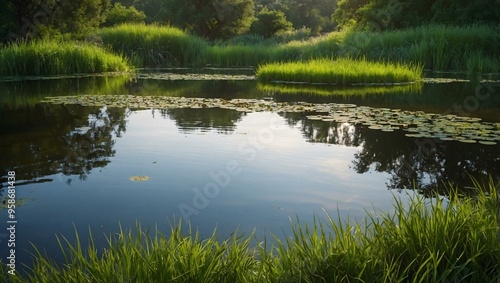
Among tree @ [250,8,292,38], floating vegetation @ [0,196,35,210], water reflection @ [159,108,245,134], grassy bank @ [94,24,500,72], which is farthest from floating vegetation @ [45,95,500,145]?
tree @ [250,8,292,38]

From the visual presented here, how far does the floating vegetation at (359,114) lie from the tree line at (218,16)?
12.1m

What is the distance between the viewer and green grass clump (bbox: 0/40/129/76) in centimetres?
1609

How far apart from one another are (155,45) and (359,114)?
17.9 meters

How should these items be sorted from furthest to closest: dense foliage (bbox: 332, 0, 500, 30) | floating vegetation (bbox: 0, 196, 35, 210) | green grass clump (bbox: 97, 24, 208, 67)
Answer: dense foliage (bbox: 332, 0, 500, 30) < green grass clump (bbox: 97, 24, 208, 67) < floating vegetation (bbox: 0, 196, 35, 210)

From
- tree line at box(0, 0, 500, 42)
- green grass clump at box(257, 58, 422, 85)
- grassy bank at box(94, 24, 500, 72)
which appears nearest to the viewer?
green grass clump at box(257, 58, 422, 85)

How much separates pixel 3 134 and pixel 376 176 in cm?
483

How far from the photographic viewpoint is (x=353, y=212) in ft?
13.5

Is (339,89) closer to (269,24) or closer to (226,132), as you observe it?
(226,132)

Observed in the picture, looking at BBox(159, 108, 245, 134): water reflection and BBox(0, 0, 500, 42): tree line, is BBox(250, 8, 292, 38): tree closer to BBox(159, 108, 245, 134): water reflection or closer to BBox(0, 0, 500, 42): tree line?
BBox(0, 0, 500, 42): tree line

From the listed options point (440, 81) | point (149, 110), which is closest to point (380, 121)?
point (149, 110)

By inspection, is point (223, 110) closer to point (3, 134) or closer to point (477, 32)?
point (3, 134)

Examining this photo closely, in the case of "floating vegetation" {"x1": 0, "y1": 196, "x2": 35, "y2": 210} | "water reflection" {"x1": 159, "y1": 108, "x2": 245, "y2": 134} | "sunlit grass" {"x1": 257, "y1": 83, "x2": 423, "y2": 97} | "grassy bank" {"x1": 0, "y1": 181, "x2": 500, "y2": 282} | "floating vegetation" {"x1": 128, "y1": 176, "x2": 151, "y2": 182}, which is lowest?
"floating vegetation" {"x1": 0, "y1": 196, "x2": 35, "y2": 210}

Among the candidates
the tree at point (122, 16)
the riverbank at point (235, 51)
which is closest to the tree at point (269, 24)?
the tree at point (122, 16)

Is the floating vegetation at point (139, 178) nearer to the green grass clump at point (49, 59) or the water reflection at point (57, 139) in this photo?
the water reflection at point (57, 139)
